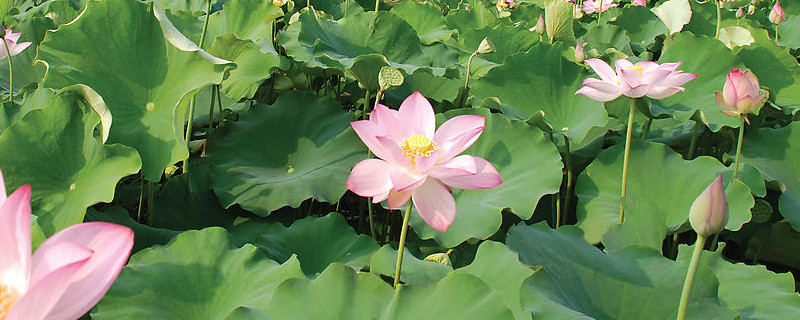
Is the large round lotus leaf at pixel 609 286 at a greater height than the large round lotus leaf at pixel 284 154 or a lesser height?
greater

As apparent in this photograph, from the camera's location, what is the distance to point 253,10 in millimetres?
1798

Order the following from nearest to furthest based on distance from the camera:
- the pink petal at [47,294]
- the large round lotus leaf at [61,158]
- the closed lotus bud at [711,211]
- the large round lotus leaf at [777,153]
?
the pink petal at [47,294] → the closed lotus bud at [711,211] → the large round lotus leaf at [61,158] → the large round lotus leaf at [777,153]

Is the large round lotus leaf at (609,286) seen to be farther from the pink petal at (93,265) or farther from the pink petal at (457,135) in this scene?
the pink petal at (93,265)

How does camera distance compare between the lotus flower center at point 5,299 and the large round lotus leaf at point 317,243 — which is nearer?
the lotus flower center at point 5,299

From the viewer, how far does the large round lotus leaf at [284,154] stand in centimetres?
133

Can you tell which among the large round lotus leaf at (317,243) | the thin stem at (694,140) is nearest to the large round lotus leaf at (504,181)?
the large round lotus leaf at (317,243)

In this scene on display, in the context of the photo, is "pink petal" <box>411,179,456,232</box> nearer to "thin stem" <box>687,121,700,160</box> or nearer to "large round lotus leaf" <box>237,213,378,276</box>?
"large round lotus leaf" <box>237,213,378,276</box>

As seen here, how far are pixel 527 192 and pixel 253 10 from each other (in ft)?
3.17

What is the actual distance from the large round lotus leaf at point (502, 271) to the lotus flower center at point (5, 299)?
589mm

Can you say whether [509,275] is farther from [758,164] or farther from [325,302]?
[758,164]

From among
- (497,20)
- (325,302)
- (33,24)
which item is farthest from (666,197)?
(33,24)

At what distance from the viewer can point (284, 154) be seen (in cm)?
154

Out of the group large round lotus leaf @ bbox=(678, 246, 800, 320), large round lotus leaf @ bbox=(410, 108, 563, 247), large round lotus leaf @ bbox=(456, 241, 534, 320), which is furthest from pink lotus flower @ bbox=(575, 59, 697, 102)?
large round lotus leaf @ bbox=(456, 241, 534, 320)

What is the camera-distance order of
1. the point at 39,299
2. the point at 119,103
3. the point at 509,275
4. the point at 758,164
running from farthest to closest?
the point at 758,164, the point at 119,103, the point at 509,275, the point at 39,299
